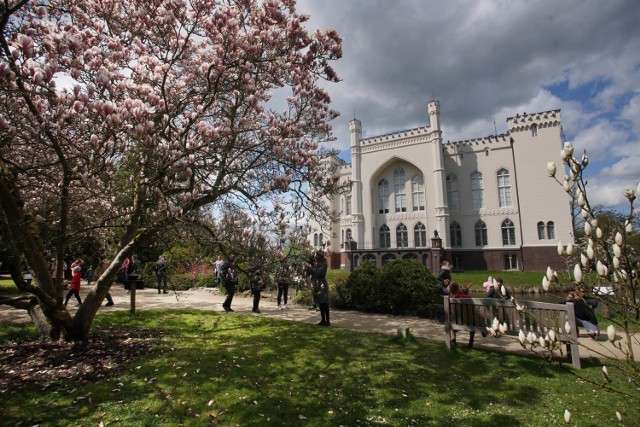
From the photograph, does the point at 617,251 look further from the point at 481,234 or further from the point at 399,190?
the point at 399,190

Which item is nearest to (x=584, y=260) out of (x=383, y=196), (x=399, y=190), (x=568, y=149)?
(x=568, y=149)

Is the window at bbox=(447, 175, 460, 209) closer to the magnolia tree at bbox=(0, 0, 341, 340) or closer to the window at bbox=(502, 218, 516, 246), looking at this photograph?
the window at bbox=(502, 218, 516, 246)

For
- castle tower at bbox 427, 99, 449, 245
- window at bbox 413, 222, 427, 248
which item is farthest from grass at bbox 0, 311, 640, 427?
window at bbox 413, 222, 427, 248

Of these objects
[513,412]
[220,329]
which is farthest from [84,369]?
[513,412]

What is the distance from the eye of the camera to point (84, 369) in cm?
503

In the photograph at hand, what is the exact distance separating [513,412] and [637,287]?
264 centimetres

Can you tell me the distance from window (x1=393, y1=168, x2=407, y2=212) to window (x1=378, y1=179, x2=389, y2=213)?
3.67 ft

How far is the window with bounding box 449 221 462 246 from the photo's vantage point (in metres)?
37.2

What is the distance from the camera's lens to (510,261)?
113ft

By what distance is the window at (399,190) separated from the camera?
39.6 metres

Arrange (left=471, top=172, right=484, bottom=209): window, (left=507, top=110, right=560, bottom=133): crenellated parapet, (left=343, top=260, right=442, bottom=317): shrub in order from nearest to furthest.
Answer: (left=343, top=260, right=442, bottom=317): shrub < (left=507, top=110, right=560, bottom=133): crenellated parapet < (left=471, top=172, right=484, bottom=209): window

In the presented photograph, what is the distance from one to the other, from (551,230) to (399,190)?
15.4 m

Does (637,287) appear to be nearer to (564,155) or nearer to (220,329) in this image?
(564,155)

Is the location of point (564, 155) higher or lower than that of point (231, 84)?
lower
